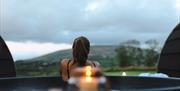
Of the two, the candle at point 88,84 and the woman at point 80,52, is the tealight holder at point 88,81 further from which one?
the woman at point 80,52

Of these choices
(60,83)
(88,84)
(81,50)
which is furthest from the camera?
(60,83)

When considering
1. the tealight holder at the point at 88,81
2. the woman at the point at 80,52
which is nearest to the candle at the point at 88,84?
the tealight holder at the point at 88,81

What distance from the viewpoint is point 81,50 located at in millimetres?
1631

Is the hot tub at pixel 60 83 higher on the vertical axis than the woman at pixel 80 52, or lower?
lower

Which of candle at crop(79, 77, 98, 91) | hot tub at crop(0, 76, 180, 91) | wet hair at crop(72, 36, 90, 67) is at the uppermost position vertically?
wet hair at crop(72, 36, 90, 67)

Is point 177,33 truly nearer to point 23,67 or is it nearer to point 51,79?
point 23,67

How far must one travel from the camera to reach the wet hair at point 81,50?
160 centimetres

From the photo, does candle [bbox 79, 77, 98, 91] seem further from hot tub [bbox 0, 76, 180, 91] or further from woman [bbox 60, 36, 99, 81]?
hot tub [bbox 0, 76, 180, 91]

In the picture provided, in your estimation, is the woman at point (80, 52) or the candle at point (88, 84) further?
the woman at point (80, 52)

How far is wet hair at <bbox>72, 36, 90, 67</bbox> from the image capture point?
160cm

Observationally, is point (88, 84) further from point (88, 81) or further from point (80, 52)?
point (80, 52)

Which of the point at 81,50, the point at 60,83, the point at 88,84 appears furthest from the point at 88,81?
the point at 60,83

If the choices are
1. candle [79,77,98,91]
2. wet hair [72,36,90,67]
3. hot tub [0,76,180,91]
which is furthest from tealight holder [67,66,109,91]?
hot tub [0,76,180,91]

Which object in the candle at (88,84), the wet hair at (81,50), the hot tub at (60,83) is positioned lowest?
the hot tub at (60,83)
